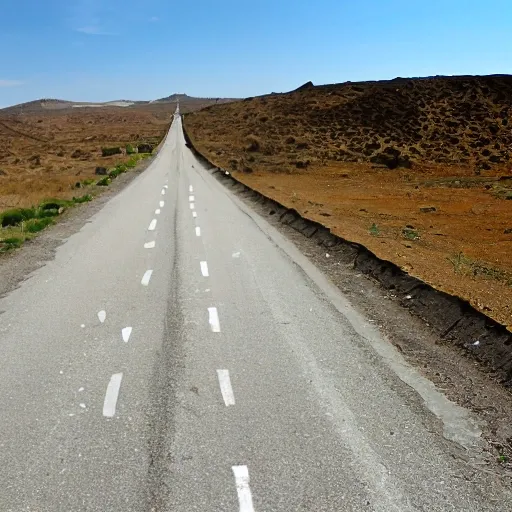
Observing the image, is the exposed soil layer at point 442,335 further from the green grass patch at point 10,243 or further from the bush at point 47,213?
the bush at point 47,213

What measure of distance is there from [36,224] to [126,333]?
1151 centimetres

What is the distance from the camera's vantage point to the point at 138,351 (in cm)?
750

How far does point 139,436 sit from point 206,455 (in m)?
0.79

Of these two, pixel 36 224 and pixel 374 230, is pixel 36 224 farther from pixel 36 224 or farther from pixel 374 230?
pixel 374 230

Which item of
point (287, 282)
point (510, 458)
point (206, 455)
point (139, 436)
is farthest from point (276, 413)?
point (287, 282)

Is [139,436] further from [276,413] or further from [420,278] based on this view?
[420,278]

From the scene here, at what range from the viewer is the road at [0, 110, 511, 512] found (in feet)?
15.0

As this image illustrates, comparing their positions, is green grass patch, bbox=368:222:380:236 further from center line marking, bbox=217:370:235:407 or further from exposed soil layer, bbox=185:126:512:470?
center line marking, bbox=217:370:235:407

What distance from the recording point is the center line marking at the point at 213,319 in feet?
27.8

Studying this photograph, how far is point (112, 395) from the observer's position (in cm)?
622

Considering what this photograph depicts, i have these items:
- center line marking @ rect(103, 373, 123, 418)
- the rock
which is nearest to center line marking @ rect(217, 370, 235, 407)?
center line marking @ rect(103, 373, 123, 418)

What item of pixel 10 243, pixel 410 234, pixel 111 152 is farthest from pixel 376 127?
pixel 10 243

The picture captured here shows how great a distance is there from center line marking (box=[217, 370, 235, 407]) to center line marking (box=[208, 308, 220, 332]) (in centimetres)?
160

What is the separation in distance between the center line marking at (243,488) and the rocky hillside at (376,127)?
129ft
